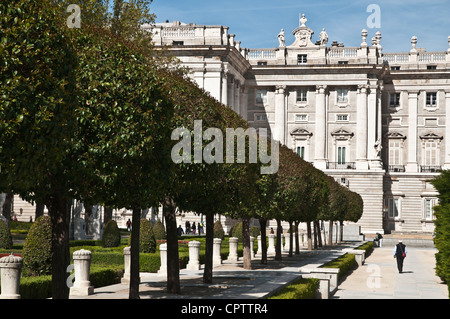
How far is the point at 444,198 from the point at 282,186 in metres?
7.75

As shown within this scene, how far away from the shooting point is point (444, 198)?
27.6 metres

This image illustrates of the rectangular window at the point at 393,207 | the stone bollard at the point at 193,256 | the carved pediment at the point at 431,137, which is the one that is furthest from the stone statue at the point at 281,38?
the stone bollard at the point at 193,256

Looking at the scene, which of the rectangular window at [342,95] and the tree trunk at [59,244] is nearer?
the tree trunk at [59,244]

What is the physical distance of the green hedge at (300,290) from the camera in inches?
702

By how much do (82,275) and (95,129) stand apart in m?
6.52

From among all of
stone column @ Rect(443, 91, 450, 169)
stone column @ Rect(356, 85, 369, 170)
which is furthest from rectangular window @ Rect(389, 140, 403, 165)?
stone column @ Rect(443, 91, 450, 169)

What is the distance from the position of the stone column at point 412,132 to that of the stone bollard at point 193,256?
196ft

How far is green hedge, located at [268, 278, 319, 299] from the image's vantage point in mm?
17828

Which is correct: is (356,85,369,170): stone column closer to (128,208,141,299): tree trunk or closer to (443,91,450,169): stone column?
(443,91,450,169): stone column

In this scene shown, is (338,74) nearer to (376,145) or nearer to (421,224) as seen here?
(376,145)

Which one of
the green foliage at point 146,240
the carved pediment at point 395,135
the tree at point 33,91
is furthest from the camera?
the carved pediment at point 395,135

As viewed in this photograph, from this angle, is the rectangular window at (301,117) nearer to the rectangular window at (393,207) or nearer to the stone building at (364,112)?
the stone building at (364,112)

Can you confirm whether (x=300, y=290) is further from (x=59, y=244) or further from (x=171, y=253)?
(x=59, y=244)

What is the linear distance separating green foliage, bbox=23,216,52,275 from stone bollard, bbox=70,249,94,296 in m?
1.36
